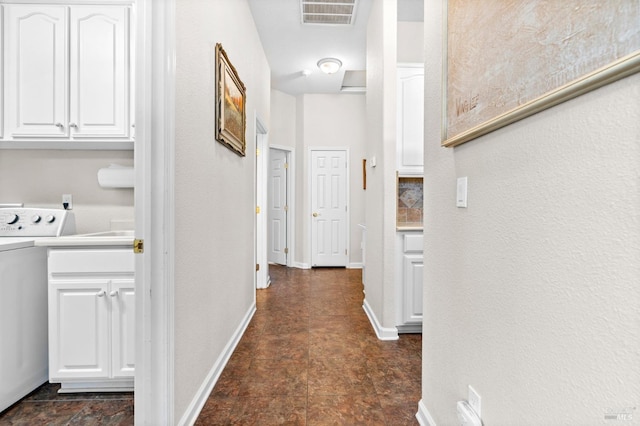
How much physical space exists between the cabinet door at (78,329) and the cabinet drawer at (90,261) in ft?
0.21

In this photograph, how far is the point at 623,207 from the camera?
0.55 metres

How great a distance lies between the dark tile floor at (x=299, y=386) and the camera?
5.06ft

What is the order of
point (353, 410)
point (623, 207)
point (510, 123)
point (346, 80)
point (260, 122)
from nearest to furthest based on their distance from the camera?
point (623, 207)
point (510, 123)
point (353, 410)
point (260, 122)
point (346, 80)

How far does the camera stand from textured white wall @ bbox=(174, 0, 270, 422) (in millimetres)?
1412

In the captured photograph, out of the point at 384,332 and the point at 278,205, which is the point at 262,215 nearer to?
the point at 278,205

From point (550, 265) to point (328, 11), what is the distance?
10.1 ft

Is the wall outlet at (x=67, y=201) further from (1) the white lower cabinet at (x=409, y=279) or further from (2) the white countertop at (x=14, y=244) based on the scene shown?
(1) the white lower cabinet at (x=409, y=279)

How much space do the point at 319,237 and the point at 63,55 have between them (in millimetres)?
3953

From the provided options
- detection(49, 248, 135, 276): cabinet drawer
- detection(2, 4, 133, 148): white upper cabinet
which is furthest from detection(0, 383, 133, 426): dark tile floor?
detection(2, 4, 133, 148): white upper cabinet

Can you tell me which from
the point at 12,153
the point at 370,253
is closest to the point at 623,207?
the point at 370,253

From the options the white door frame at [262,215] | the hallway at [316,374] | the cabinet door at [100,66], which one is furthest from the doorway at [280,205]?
the cabinet door at [100,66]

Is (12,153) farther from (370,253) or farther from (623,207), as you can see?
(623,207)

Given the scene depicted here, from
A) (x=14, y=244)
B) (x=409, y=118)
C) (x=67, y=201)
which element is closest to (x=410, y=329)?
(x=409, y=118)

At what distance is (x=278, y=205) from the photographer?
213 inches
